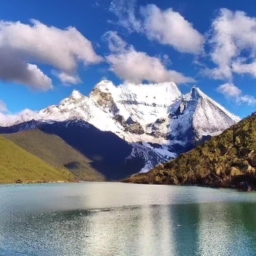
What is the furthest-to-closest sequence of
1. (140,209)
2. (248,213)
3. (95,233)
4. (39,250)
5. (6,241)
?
(140,209) → (248,213) → (95,233) → (6,241) → (39,250)

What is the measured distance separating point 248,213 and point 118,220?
3964 cm

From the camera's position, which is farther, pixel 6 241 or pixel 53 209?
pixel 53 209

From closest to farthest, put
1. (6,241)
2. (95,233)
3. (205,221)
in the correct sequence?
(6,241) → (95,233) → (205,221)

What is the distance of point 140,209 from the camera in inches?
5236

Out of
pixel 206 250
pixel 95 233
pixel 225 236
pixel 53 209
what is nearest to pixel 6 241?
pixel 95 233

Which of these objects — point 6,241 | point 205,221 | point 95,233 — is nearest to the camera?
point 6,241

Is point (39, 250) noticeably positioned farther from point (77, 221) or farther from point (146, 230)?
point (77, 221)

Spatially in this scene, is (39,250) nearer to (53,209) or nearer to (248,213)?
(53,209)

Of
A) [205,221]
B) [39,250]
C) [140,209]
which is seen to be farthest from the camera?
[140,209]

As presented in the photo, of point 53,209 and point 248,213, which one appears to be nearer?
point 248,213

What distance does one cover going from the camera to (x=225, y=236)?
84688 mm

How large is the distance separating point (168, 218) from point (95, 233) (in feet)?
91.5

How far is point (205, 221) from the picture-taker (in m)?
105

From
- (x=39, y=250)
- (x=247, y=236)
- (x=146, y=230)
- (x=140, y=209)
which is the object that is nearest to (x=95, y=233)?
(x=146, y=230)
